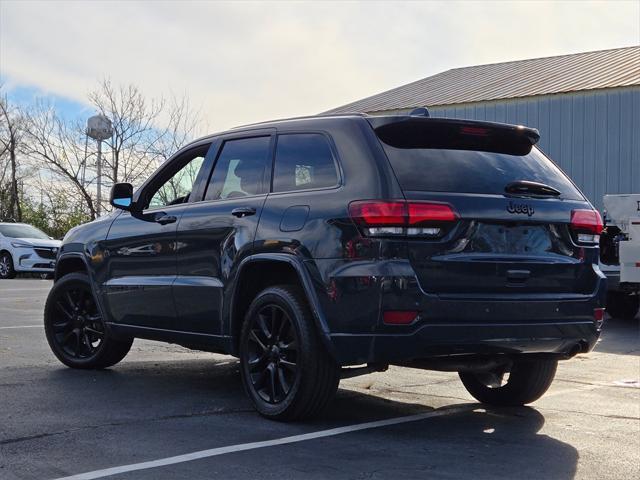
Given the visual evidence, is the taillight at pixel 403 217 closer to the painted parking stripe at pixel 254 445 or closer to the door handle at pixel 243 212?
the door handle at pixel 243 212

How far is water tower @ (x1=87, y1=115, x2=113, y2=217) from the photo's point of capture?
136 ft

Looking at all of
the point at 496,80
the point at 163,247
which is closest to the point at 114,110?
the point at 496,80

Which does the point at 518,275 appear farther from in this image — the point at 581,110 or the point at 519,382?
the point at 581,110

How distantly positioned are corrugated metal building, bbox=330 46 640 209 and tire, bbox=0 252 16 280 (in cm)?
1334

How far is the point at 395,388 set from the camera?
7.23m

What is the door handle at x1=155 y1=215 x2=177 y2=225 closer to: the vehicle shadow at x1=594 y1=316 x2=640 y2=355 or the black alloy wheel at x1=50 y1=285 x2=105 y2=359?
the black alloy wheel at x1=50 y1=285 x2=105 y2=359

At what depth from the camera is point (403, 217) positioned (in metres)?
5.09

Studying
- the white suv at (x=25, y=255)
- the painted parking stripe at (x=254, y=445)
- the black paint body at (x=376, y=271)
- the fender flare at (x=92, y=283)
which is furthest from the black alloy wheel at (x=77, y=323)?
the white suv at (x=25, y=255)

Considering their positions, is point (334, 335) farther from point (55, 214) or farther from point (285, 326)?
point (55, 214)

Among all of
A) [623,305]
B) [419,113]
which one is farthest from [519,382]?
[623,305]

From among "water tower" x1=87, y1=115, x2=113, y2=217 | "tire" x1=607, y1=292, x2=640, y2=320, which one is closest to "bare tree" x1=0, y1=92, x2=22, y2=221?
"water tower" x1=87, y1=115, x2=113, y2=217

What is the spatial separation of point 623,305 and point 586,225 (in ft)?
28.5

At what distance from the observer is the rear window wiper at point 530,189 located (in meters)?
5.54

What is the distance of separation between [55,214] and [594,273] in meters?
41.3
